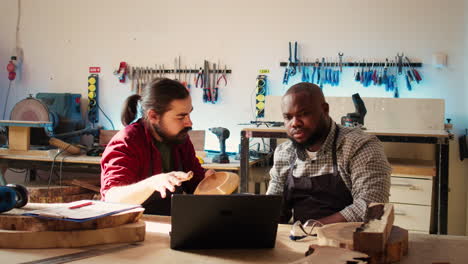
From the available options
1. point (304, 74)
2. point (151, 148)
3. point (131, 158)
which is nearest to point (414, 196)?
point (304, 74)

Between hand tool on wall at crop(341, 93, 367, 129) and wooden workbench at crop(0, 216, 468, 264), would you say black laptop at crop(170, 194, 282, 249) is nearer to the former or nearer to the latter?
wooden workbench at crop(0, 216, 468, 264)

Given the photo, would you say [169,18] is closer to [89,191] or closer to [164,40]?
[164,40]

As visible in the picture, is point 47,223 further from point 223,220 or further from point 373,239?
point 373,239

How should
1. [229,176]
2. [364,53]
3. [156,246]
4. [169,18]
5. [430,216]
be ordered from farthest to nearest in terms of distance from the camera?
[169,18] → [364,53] → [430,216] → [229,176] → [156,246]

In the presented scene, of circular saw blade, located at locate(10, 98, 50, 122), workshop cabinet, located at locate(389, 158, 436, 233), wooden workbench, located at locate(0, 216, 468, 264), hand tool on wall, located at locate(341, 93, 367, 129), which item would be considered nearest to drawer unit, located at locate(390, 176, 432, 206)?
workshop cabinet, located at locate(389, 158, 436, 233)

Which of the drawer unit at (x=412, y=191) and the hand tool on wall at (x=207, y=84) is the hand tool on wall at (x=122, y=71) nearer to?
the hand tool on wall at (x=207, y=84)

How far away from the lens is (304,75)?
461 centimetres

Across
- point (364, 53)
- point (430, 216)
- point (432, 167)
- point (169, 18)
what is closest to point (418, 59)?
point (364, 53)

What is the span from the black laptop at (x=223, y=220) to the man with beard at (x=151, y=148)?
0.52 m

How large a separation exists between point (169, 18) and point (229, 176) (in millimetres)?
3621

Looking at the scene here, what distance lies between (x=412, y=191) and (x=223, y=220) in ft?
8.44

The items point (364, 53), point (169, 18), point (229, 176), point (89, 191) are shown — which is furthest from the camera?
point (169, 18)

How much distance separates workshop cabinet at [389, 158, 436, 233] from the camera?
346cm

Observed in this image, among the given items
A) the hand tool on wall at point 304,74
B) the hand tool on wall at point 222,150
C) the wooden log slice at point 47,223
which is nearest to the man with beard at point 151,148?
the wooden log slice at point 47,223
